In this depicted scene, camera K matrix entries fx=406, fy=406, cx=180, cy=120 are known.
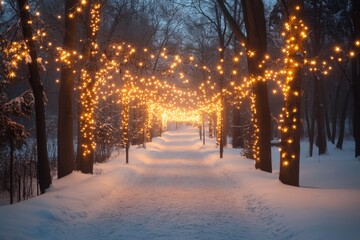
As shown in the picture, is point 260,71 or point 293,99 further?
point 260,71

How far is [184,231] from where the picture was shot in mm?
8508

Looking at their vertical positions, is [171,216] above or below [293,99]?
below

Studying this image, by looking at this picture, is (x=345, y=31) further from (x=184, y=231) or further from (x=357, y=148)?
(x=184, y=231)

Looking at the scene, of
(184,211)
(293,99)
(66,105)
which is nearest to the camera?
(184,211)

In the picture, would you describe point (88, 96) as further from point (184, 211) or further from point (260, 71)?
point (184, 211)

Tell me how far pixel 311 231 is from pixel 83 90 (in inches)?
452

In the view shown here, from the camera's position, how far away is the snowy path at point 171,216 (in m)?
8.35

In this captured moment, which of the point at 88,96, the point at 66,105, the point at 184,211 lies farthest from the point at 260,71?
the point at 184,211

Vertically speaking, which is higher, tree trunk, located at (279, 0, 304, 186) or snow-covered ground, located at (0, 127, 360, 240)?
tree trunk, located at (279, 0, 304, 186)

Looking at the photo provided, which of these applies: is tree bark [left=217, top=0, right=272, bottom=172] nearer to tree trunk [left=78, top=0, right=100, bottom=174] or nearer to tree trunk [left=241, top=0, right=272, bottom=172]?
tree trunk [left=241, top=0, right=272, bottom=172]

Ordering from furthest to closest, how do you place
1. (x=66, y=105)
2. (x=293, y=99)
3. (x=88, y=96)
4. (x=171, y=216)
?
(x=88, y=96) → (x=66, y=105) → (x=293, y=99) → (x=171, y=216)

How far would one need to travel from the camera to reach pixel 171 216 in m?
9.83

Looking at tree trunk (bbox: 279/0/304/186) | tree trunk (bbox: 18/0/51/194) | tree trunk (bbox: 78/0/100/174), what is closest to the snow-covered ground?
tree trunk (bbox: 18/0/51/194)

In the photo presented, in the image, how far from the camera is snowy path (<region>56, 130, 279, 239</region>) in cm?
835
